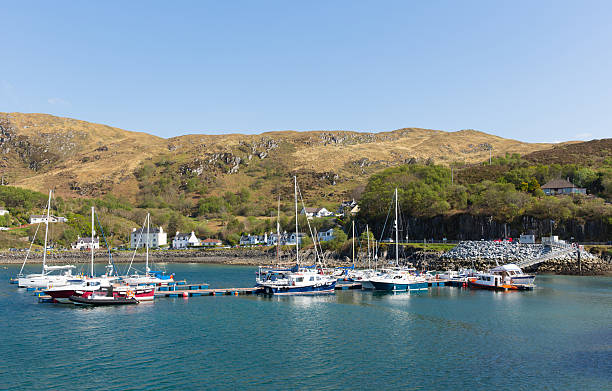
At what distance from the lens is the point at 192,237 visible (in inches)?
6841

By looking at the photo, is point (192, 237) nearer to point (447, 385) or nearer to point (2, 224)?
point (2, 224)

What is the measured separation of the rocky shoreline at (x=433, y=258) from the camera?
82.2 metres

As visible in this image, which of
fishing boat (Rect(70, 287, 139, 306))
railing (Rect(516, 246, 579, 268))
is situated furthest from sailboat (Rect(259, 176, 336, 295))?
railing (Rect(516, 246, 579, 268))

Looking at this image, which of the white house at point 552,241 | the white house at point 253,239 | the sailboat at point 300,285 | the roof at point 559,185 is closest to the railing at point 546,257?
the white house at point 552,241

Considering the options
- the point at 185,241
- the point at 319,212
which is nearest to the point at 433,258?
the point at 319,212

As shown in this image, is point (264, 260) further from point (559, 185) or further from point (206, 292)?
point (559, 185)

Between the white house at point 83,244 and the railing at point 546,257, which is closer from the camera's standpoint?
the railing at point 546,257

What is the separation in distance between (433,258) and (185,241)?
10226cm

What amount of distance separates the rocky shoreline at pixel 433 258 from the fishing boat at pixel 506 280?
1749cm

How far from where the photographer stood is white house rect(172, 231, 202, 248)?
17225 centimetres

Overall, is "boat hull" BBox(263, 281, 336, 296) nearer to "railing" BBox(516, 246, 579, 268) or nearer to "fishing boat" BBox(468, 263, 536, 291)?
"fishing boat" BBox(468, 263, 536, 291)

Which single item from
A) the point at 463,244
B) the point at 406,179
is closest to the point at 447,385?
the point at 463,244

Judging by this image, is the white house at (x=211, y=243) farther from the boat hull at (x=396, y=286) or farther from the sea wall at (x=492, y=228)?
the boat hull at (x=396, y=286)

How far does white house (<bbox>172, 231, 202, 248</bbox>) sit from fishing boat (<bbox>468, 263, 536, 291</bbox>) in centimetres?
12117
